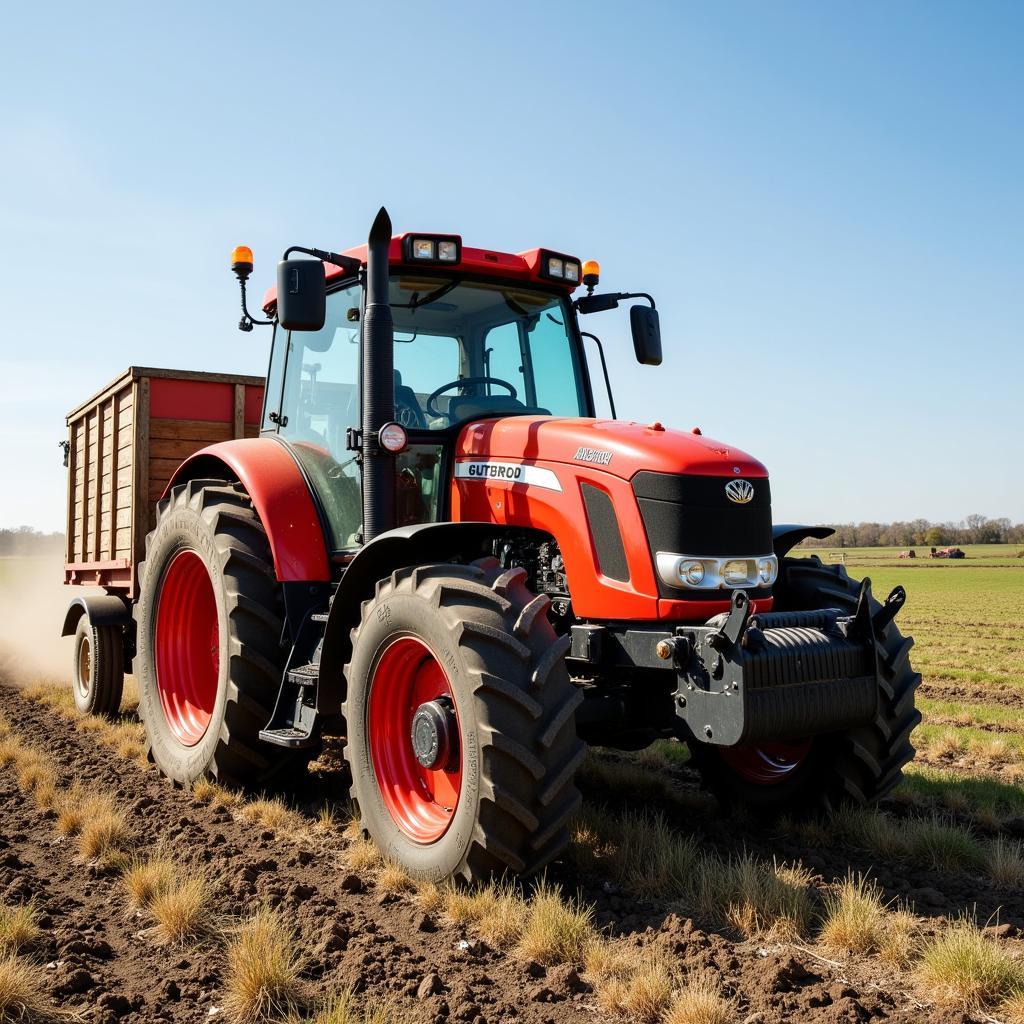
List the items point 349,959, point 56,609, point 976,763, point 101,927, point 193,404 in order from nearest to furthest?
point 349,959, point 101,927, point 976,763, point 193,404, point 56,609

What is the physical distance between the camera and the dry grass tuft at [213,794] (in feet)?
18.8

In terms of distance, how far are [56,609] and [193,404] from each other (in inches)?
310

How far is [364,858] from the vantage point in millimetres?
4629

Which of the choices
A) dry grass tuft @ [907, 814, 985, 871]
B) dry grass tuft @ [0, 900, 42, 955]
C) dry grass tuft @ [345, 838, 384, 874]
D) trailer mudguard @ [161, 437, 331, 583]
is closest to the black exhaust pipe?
trailer mudguard @ [161, 437, 331, 583]

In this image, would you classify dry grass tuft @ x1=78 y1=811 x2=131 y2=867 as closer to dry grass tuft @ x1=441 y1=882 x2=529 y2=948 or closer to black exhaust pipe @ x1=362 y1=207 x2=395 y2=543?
dry grass tuft @ x1=441 y1=882 x2=529 y2=948

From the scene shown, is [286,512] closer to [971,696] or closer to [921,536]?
[971,696]

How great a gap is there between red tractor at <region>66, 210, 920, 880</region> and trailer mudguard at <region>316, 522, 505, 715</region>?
0.02 meters

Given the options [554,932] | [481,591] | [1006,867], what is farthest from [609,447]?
[1006,867]

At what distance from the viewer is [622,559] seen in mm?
4488

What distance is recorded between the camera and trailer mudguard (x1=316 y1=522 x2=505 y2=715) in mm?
4914

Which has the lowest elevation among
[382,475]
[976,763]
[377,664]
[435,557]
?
[976,763]

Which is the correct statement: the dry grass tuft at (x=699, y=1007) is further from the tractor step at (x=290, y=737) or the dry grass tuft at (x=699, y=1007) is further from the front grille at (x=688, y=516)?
the tractor step at (x=290, y=737)

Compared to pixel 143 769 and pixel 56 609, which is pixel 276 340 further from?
pixel 56 609

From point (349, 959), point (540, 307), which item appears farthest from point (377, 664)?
point (540, 307)
